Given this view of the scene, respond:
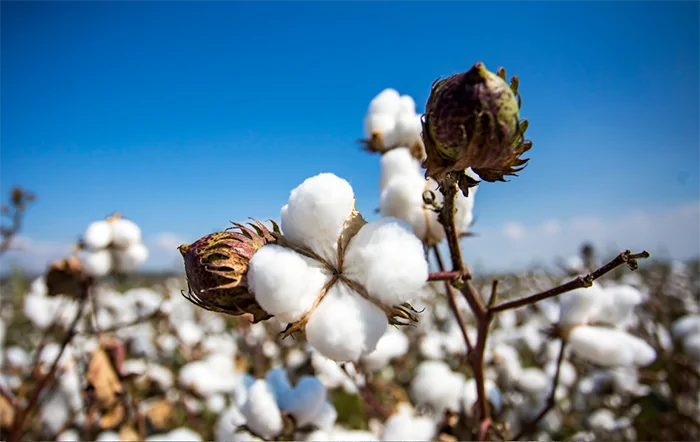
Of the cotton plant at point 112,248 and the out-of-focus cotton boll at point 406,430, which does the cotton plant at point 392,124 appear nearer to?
the out-of-focus cotton boll at point 406,430

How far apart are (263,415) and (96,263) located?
4.79 feet

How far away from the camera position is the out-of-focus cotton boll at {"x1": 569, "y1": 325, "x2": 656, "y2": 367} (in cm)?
146

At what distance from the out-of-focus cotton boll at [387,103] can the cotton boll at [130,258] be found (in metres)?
1.48

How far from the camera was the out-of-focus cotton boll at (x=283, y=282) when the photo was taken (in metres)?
0.73

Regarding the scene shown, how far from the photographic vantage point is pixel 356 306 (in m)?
0.76

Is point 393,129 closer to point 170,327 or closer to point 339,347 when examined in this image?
point 339,347

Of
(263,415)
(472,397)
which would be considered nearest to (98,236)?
(263,415)

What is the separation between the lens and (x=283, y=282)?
73cm

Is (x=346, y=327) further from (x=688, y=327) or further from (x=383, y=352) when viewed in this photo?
(x=688, y=327)

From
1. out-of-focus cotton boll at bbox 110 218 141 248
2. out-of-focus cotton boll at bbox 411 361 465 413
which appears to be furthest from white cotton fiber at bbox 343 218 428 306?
out-of-focus cotton boll at bbox 110 218 141 248

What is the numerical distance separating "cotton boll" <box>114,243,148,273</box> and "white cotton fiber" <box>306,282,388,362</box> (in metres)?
1.95

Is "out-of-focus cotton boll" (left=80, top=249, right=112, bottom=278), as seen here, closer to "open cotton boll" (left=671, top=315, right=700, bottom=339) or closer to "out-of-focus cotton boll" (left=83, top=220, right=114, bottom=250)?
"out-of-focus cotton boll" (left=83, top=220, right=114, bottom=250)

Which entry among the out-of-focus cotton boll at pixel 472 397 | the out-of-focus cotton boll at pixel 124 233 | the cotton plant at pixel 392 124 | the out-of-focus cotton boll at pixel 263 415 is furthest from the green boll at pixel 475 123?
the out-of-focus cotton boll at pixel 124 233

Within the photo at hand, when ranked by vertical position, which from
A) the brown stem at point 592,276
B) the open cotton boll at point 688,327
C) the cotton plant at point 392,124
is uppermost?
the cotton plant at point 392,124
